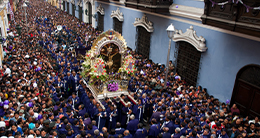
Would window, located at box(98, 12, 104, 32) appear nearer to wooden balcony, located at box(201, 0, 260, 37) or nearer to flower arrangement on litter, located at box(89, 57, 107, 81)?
flower arrangement on litter, located at box(89, 57, 107, 81)

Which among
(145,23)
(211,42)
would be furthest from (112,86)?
(145,23)

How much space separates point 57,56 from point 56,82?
12.8 feet

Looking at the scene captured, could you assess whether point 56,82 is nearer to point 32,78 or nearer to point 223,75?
point 32,78

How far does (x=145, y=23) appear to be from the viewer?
51.9 feet

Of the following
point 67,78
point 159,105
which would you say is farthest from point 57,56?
point 159,105

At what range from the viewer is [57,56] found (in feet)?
48.4

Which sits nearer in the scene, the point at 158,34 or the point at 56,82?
the point at 56,82

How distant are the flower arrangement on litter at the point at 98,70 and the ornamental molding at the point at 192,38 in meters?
4.96

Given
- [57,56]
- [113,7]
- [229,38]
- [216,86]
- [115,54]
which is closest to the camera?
[229,38]

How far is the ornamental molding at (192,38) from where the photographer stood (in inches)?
429

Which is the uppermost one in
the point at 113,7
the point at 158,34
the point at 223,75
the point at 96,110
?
the point at 113,7

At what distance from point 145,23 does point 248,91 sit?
29.6 feet

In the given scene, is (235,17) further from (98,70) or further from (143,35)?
(143,35)

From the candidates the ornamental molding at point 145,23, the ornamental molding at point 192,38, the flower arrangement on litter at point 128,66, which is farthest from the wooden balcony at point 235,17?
the ornamental molding at point 145,23
